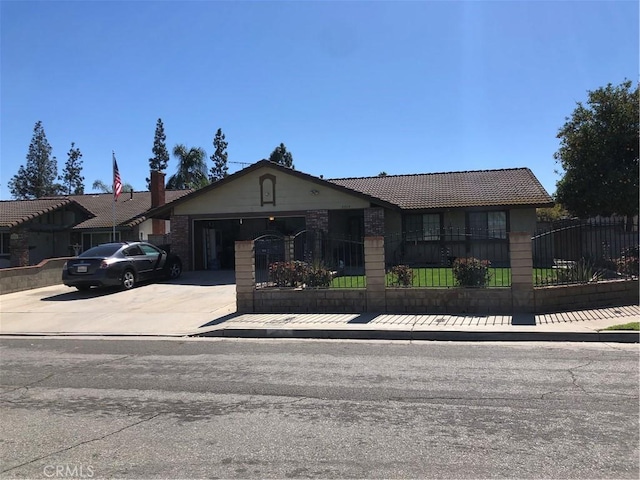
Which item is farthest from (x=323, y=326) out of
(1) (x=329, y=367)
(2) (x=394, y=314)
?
(1) (x=329, y=367)

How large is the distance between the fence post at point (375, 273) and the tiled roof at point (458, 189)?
1157 centimetres

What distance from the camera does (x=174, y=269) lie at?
2038cm

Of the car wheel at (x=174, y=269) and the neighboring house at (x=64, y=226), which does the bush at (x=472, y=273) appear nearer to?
the car wheel at (x=174, y=269)

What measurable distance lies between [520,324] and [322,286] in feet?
15.4

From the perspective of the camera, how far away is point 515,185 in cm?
2434

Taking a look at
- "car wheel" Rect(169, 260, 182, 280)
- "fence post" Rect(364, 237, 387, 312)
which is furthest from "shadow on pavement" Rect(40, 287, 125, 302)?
"fence post" Rect(364, 237, 387, 312)

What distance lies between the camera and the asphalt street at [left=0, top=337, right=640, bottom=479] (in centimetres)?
409

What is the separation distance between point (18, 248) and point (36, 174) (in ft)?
133

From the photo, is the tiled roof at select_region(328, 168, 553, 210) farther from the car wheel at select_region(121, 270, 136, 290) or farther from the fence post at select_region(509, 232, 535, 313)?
the fence post at select_region(509, 232, 535, 313)

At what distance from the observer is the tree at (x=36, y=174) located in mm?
63875

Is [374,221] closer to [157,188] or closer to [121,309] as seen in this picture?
[121,309]

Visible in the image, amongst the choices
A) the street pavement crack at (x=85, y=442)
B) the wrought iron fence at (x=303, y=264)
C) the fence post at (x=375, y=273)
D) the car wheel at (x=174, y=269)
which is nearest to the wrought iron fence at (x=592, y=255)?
the fence post at (x=375, y=273)

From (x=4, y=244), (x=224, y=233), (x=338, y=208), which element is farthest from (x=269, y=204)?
(x=4, y=244)

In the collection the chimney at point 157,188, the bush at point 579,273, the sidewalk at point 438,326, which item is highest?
the chimney at point 157,188
